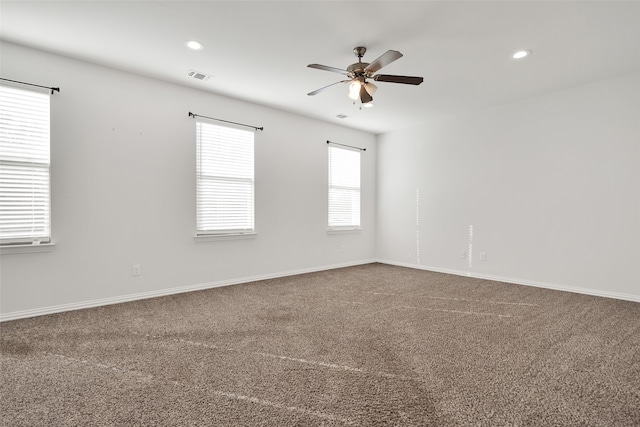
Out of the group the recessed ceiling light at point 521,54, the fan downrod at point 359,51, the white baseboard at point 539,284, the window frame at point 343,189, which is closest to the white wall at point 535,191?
the white baseboard at point 539,284

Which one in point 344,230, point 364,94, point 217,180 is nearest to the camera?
point 364,94

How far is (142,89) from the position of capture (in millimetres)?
3773

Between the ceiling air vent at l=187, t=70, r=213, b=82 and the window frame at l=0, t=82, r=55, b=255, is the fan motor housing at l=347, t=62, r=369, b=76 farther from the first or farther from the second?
the window frame at l=0, t=82, r=55, b=255

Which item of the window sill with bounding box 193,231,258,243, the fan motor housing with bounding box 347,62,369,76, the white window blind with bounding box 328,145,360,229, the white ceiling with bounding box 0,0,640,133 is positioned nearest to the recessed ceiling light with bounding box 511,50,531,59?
the white ceiling with bounding box 0,0,640,133

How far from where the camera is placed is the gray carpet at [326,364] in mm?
1621

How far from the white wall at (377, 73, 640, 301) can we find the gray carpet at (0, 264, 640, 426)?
79 cm

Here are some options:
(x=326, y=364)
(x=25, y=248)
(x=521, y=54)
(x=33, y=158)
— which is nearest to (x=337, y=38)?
(x=521, y=54)

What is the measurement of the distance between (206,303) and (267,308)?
756 millimetres

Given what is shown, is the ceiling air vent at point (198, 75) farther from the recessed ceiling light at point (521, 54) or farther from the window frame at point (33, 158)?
the recessed ceiling light at point (521, 54)

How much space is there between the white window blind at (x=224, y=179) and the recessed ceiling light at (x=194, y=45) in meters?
1.21

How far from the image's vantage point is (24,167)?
10.2ft

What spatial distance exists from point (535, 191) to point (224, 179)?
14.6ft

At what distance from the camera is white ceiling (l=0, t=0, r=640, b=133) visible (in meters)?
2.53

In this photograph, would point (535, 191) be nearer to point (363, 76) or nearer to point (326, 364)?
point (363, 76)
